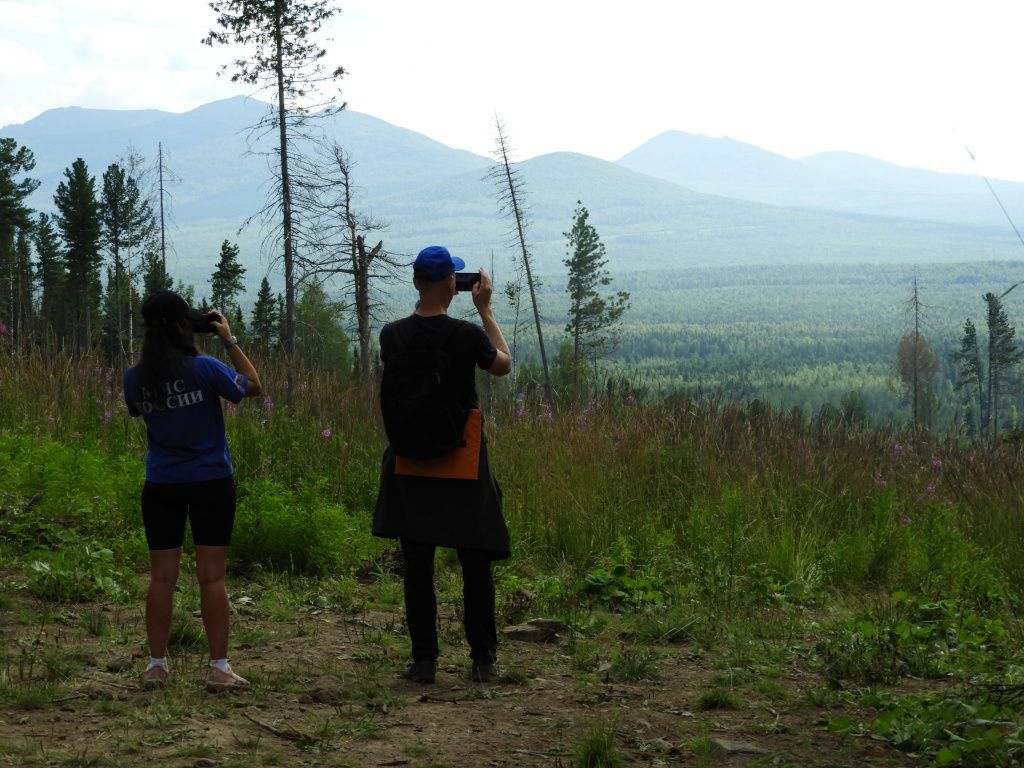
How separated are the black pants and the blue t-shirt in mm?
971

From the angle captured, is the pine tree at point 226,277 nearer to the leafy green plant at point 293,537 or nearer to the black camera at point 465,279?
the leafy green plant at point 293,537

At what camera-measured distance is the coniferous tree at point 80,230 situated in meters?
62.2

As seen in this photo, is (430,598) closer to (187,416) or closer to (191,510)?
(191,510)

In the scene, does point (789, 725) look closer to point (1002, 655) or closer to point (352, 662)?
point (1002, 655)

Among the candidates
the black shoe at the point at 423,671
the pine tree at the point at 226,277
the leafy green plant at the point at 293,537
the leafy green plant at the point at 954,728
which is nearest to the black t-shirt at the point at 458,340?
the black shoe at the point at 423,671

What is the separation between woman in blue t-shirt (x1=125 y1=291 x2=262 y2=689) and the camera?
4.79 m

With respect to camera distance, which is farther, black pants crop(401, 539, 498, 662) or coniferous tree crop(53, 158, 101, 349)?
coniferous tree crop(53, 158, 101, 349)

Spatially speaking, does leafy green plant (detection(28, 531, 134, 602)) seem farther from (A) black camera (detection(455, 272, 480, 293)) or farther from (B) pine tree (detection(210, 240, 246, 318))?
(B) pine tree (detection(210, 240, 246, 318))

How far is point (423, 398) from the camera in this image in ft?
16.4

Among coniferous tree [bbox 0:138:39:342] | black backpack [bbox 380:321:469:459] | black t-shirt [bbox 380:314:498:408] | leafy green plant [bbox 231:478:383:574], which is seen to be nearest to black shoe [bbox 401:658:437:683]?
black backpack [bbox 380:321:469:459]

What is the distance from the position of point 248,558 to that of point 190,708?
10.7ft

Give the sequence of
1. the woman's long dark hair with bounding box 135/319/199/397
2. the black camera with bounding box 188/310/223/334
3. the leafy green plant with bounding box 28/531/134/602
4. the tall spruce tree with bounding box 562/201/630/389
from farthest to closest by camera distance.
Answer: the tall spruce tree with bounding box 562/201/630/389 < the leafy green plant with bounding box 28/531/134/602 < the black camera with bounding box 188/310/223/334 < the woman's long dark hair with bounding box 135/319/199/397

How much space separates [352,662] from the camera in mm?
5633

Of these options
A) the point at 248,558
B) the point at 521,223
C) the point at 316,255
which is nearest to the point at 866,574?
the point at 248,558
